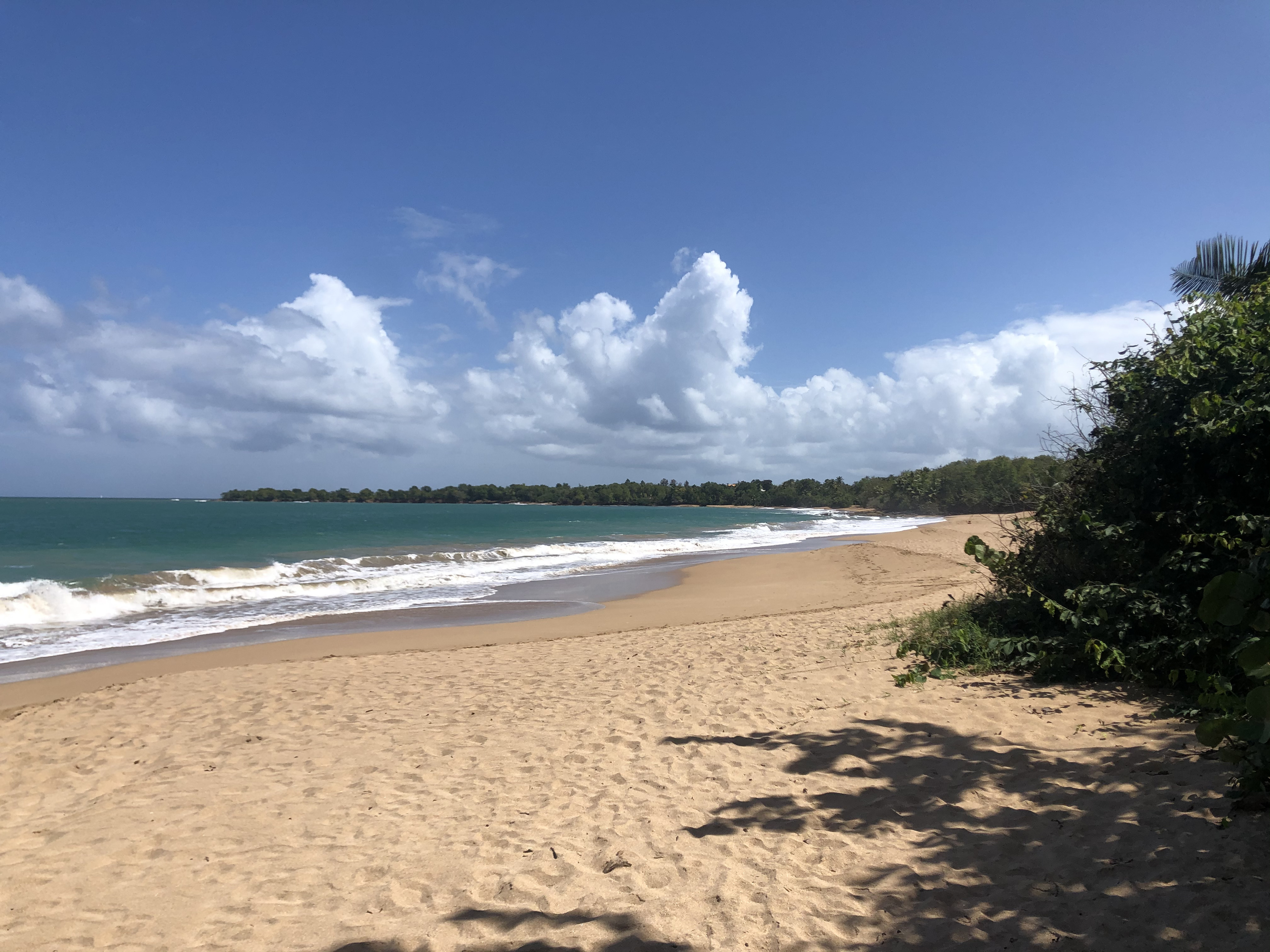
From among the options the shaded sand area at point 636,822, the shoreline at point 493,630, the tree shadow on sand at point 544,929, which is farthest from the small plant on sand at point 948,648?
the tree shadow on sand at point 544,929

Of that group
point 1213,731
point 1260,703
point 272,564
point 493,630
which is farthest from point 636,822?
point 272,564

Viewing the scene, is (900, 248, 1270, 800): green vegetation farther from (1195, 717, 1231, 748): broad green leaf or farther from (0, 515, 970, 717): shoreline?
(0, 515, 970, 717): shoreline

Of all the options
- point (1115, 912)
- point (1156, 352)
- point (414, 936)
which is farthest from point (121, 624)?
point (1156, 352)

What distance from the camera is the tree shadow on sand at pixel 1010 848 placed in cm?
Result: 296

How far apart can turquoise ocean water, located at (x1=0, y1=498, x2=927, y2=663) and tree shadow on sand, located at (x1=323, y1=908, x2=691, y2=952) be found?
11.3 m

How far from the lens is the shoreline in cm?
994

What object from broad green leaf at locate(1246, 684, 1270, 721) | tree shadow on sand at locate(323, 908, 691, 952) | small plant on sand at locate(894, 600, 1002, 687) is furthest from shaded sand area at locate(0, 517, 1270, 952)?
broad green leaf at locate(1246, 684, 1270, 721)

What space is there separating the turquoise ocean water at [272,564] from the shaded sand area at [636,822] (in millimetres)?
7810

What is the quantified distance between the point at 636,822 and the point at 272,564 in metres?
25.7

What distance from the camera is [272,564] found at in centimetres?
2600

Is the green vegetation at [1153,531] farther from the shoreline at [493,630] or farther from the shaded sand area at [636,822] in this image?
the shoreline at [493,630]

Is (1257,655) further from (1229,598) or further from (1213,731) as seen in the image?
(1213,731)

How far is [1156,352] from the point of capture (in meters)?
6.64

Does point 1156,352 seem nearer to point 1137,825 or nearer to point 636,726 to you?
point 1137,825
